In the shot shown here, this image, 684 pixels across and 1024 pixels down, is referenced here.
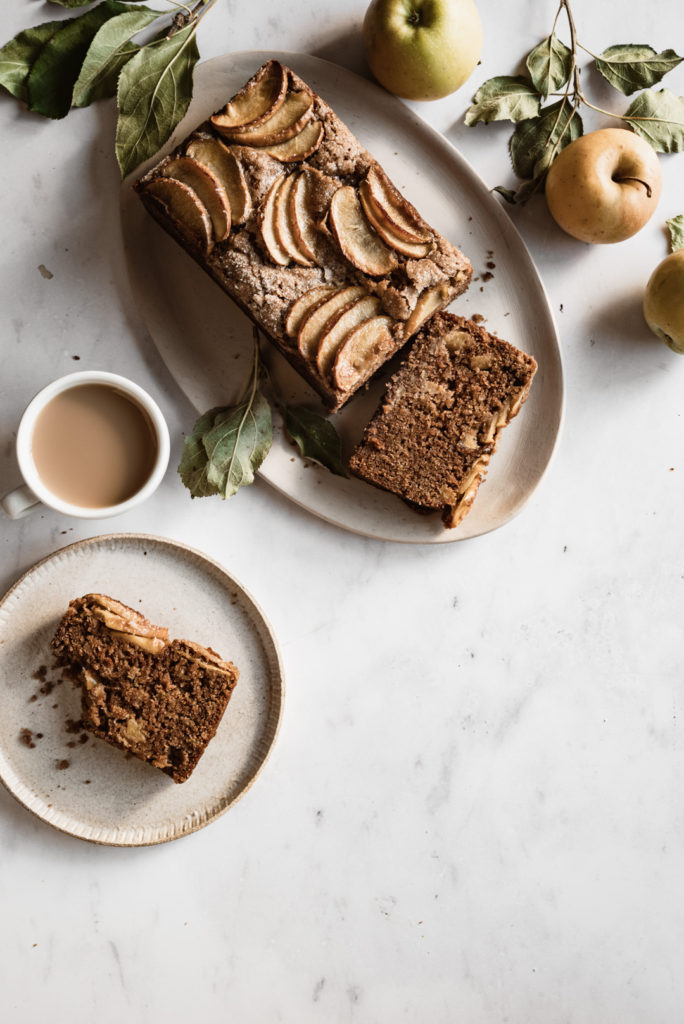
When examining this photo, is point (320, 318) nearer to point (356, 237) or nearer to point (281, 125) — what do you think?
point (356, 237)

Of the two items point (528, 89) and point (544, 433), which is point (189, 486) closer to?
point (544, 433)

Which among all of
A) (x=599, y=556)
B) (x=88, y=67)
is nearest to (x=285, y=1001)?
(x=599, y=556)

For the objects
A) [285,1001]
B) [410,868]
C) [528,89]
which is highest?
[528,89]

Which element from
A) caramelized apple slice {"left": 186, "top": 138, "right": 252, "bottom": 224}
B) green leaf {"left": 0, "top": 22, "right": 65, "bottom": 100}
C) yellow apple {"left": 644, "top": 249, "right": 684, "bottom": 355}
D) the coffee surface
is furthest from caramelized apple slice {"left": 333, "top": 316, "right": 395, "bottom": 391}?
green leaf {"left": 0, "top": 22, "right": 65, "bottom": 100}

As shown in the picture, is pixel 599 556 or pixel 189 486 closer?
pixel 189 486

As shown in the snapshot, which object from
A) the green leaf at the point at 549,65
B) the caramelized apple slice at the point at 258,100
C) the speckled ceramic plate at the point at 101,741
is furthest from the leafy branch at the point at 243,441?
the green leaf at the point at 549,65

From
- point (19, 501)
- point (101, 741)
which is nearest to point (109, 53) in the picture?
point (19, 501)

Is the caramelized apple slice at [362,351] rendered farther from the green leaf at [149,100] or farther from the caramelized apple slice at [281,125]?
the green leaf at [149,100]
